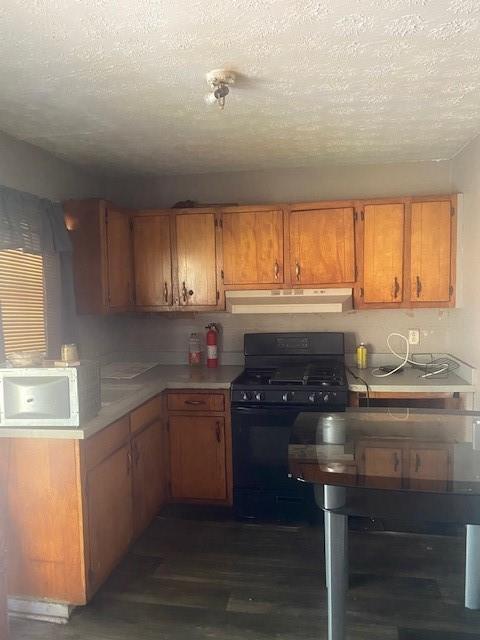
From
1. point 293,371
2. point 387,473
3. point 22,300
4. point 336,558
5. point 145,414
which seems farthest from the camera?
point 293,371

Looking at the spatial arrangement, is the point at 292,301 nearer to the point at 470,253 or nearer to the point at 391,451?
the point at 470,253

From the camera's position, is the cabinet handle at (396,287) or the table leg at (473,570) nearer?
the table leg at (473,570)

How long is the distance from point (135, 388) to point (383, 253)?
187cm

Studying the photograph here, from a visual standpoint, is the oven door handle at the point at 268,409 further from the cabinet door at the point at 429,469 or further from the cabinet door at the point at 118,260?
the cabinet door at the point at 429,469

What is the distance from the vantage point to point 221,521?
3.21 metres

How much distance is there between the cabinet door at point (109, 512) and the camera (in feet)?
7.80

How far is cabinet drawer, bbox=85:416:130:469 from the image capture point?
2.34 m

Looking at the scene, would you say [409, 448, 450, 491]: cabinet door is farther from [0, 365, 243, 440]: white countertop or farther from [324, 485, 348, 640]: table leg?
[0, 365, 243, 440]: white countertop

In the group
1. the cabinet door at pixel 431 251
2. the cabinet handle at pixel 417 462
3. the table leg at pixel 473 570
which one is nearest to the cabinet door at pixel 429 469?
the cabinet handle at pixel 417 462

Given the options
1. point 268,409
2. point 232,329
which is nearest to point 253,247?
point 232,329

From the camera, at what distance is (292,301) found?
3.42 m

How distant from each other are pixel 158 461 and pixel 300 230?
1.83 metres

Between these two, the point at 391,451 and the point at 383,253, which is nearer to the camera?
the point at 391,451

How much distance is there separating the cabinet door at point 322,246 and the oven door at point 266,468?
948 millimetres
